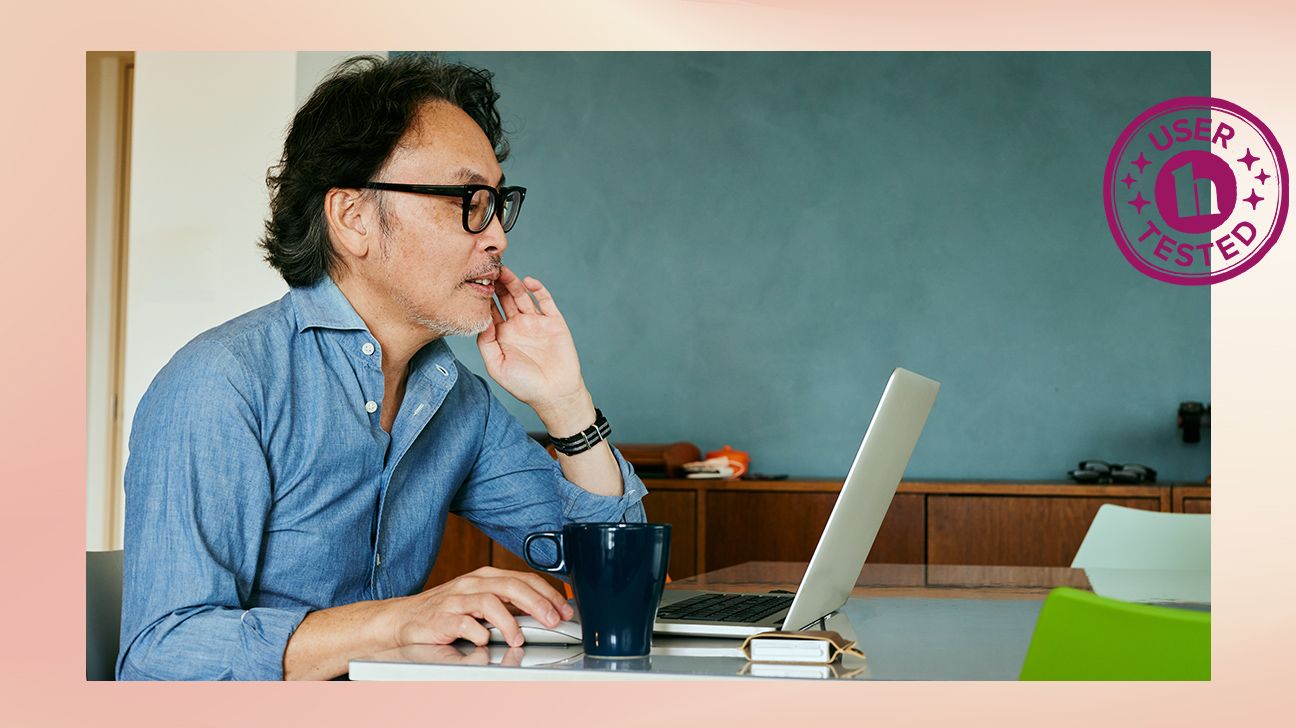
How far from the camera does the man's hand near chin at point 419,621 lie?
1059 millimetres

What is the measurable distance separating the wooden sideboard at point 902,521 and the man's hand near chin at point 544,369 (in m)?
2.06

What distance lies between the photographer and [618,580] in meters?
0.99

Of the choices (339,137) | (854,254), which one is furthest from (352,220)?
(854,254)

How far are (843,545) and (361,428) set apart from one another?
607mm

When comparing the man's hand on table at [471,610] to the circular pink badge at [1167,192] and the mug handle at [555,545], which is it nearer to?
the mug handle at [555,545]

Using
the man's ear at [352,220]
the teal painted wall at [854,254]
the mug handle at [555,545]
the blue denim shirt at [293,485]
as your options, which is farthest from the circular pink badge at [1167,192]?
the mug handle at [555,545]

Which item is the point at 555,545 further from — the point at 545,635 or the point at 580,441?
the point at 580,441

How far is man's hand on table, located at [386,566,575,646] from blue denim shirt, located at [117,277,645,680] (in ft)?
0.39

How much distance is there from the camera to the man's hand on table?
1.05m

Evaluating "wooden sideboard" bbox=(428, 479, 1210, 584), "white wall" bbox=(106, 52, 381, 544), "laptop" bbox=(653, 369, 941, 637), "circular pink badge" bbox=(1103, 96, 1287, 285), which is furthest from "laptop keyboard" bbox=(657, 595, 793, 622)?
"circular pink badge" bbox=(1103, 96, 1287, 285)

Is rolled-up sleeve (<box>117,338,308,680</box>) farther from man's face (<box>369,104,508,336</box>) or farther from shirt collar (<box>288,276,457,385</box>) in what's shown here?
man's face (<box>369,104,508,336</box>)

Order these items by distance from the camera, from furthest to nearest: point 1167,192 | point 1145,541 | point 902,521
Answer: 1. point 1167,192
2. point 902,521
3. point 1145,541

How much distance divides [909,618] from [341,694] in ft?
1.97

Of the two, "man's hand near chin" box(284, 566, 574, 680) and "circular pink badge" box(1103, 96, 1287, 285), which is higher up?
"circular pink badge" box(1103, 96, 1287, 285)
